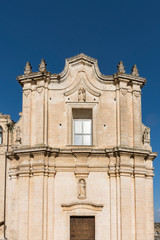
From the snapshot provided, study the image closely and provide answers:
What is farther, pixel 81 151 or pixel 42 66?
pixel 42 66

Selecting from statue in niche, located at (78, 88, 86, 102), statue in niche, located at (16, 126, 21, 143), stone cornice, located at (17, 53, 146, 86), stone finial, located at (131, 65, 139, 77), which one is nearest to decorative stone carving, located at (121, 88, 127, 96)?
stone cornice, located at (17, 53, 146, 86)

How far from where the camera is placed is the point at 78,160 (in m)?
19.8

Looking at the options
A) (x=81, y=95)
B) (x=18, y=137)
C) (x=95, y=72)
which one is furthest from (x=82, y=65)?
(x=18, y=137)

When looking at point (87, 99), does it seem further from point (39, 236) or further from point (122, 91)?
point (39, 236)

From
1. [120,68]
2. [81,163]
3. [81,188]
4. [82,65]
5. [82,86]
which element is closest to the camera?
[81,188]

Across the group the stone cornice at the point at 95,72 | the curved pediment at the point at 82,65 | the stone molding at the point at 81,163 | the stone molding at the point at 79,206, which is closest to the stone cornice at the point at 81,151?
the stone molding at the point at 81,163

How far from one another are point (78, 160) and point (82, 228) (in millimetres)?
3447

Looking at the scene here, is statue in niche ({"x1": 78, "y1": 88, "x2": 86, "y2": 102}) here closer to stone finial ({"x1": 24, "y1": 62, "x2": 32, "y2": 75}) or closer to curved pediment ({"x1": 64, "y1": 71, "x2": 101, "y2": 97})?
curved pediment ({"x1": 64, "y1": 71, "x2": 101, "y2": 97})

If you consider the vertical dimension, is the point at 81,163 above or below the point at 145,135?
below

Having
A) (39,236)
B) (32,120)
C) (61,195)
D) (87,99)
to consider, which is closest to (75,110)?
(87,99)

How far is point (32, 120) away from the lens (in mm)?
20625

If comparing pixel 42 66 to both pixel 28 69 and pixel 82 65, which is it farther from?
pixel 82 65

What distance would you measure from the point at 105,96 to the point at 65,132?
119 inches

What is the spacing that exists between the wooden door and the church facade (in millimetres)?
49
